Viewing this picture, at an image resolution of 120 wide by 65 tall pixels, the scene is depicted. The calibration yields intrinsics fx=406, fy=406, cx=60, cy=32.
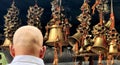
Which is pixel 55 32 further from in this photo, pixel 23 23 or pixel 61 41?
pixel 23 23

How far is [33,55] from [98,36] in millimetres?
2542

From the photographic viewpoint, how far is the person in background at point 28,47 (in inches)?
73.6

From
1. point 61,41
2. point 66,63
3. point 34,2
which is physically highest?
point 34,2

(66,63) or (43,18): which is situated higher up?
(43,18)

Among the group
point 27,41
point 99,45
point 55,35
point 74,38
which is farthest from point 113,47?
point 27,41

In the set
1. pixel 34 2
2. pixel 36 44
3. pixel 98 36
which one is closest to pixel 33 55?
pixel 36 44

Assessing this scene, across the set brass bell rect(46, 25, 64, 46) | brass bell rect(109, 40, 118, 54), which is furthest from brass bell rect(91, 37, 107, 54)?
brass bell rect(46, 25, 64, 46)

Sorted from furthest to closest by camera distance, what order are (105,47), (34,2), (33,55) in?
(34,2) < (105,47) < (33,55)

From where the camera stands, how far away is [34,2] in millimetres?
5047

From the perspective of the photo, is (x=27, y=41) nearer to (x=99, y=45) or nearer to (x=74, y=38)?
(x=99, y=45)

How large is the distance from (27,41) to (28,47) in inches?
A: 1.2

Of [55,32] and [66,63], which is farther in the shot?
[66,63]

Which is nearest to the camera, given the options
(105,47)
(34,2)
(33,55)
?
(33,55)

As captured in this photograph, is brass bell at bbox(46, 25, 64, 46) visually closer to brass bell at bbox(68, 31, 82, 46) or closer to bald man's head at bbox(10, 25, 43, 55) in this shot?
brass bell at bbox(68, 31, 82, 46)
